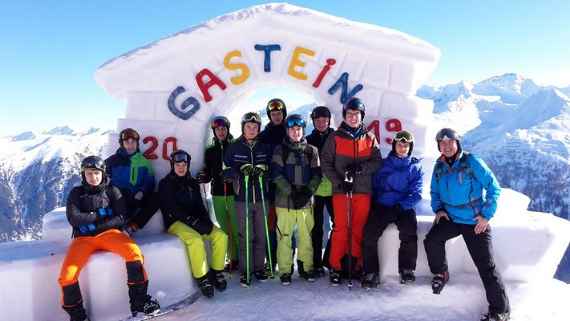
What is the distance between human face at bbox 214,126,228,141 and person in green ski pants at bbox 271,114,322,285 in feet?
2.59

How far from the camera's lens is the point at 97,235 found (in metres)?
3.53

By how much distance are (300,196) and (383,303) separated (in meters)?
1.24

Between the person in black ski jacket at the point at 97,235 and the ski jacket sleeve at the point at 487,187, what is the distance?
297 centimetres

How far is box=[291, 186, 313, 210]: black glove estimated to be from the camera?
3932 mm

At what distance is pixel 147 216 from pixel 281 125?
1.73m

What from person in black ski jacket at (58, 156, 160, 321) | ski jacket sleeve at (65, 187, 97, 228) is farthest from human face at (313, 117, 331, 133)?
ski jacket sleeve at (65, 187, 97, 228)

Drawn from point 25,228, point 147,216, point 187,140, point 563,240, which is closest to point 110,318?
point 147,216

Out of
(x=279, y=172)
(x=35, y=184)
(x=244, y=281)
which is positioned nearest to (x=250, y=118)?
(x=279, y=172)

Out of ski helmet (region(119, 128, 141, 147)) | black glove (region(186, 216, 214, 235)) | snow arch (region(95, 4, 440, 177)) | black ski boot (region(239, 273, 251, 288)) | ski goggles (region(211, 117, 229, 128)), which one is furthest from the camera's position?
snow arch (region(95, 4, 440, 177))

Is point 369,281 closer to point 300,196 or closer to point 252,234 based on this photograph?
point 300,196

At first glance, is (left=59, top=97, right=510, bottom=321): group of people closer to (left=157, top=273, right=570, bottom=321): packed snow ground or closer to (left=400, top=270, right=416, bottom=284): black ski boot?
(left=400, top=270, right=416, bottom=284): black ski boot

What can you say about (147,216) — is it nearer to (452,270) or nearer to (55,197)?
(452,270)

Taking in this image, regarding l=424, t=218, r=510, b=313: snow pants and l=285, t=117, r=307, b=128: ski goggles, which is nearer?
l=424, t=218, r=510, b=313: snow pants

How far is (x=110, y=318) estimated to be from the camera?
3508 mm
